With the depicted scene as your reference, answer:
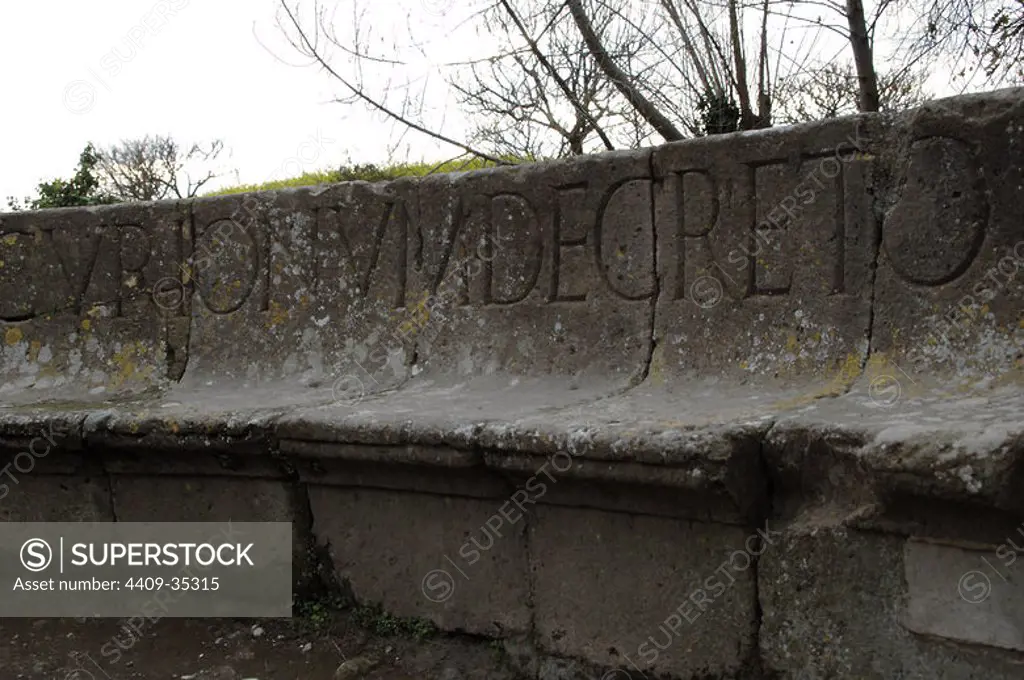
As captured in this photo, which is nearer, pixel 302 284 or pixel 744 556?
pixel 744 556

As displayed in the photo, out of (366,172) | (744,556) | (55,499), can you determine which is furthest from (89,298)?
(366,172)

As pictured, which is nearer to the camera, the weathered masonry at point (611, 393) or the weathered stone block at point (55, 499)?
the weathered masonry at point (611, 393)

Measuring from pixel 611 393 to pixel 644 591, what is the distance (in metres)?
0.51

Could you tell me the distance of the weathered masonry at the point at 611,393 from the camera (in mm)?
1925

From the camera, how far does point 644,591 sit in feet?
7.22

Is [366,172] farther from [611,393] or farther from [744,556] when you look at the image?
[744,556]

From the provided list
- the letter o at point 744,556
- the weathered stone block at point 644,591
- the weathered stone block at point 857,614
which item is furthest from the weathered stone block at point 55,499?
the weathered stone block at point 857,614

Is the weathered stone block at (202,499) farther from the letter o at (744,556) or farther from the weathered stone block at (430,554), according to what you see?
the letter o at (744,556)

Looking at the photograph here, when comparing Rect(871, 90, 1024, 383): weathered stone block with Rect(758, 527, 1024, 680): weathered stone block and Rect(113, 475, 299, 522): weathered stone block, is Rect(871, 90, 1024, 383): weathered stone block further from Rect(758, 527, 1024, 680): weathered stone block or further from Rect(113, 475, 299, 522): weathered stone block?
Rect(113, 475, 299, 522): weathered stone block

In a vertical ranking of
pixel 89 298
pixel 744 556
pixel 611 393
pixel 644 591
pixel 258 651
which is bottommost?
pixel 258 651

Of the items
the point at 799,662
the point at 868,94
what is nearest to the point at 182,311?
the point at 799,662

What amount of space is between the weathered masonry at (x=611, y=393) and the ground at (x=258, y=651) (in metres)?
0.08

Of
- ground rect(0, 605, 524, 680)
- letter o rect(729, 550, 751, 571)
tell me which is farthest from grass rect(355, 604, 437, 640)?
letter o rect(729, 550, 751, 571)

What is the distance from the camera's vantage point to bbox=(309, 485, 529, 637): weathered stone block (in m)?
2.41
